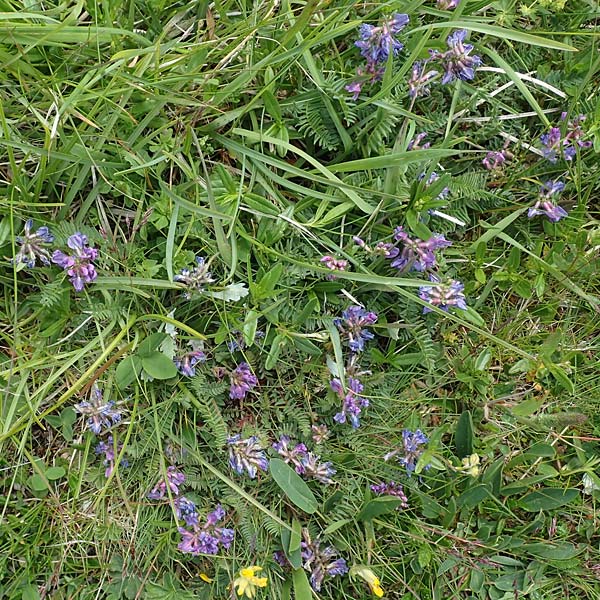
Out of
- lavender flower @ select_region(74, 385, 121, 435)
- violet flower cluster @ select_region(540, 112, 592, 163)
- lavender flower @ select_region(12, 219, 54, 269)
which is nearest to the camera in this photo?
lavender flower @ select_region(12, 219, 54, 269)

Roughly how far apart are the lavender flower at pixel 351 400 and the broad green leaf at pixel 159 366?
1.50 feet

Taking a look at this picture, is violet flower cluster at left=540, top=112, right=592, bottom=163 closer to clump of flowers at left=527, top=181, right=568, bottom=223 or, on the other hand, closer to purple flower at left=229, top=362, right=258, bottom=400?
clump of flowers at left=527, top=181, right=568, bottom=223

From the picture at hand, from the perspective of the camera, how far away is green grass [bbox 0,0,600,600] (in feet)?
5.55

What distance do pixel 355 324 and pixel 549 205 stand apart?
692 millimetres

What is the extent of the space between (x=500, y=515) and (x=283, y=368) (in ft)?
2.74

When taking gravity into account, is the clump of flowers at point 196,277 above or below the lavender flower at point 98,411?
above

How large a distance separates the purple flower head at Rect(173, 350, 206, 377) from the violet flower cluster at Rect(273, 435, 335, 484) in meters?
0.34

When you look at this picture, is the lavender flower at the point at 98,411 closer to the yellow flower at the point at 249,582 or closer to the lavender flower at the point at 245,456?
the lavender flower at the point at 245,456

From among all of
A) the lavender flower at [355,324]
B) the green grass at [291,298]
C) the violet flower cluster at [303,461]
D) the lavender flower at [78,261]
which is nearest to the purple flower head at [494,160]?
the green grass at [291,298]

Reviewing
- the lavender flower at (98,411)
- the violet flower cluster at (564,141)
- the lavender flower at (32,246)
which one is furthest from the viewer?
the violet flower cluster at (564,141)

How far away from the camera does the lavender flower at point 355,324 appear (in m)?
1.77

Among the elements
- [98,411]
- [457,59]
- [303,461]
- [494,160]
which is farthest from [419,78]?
[98,411]

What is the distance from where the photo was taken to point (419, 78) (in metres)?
1.73

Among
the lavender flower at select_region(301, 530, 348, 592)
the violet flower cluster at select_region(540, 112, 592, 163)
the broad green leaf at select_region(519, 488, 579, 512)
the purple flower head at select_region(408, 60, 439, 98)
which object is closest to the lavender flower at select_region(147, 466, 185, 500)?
the lavender flower at select_region(301, 530, 348, 592)
